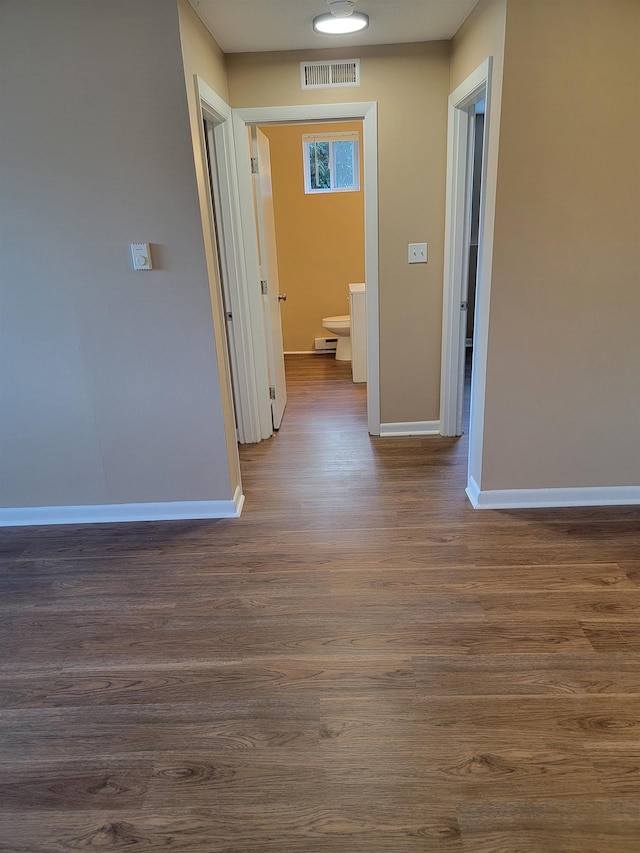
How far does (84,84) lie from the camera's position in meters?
2.20

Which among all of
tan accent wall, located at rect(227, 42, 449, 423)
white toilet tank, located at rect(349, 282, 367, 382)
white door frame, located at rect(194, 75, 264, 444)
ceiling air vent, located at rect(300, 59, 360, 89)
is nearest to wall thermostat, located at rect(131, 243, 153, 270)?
white door frame, located at rect(194, 75, 264, 444)

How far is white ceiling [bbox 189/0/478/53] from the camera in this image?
239 centimetres

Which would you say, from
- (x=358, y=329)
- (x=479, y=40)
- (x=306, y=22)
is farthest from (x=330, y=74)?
(x=358, y=329)

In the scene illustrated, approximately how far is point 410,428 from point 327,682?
A: 2.24m

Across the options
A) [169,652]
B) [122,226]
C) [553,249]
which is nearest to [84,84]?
[122,226]

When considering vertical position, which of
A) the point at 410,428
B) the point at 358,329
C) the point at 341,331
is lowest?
the point at 410,428

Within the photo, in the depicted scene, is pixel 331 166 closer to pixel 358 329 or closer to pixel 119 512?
pixel 358 329

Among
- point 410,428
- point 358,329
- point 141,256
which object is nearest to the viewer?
point 141,256

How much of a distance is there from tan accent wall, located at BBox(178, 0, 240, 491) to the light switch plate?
4.30 ft

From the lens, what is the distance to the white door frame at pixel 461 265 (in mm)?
2523

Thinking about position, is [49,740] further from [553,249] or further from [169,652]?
[553,249]

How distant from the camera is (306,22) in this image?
2.59 meters

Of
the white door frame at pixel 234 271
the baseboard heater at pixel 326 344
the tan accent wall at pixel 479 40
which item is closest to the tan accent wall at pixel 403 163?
the tan accent wall at pixel 479 40

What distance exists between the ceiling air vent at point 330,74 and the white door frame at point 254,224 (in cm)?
11
